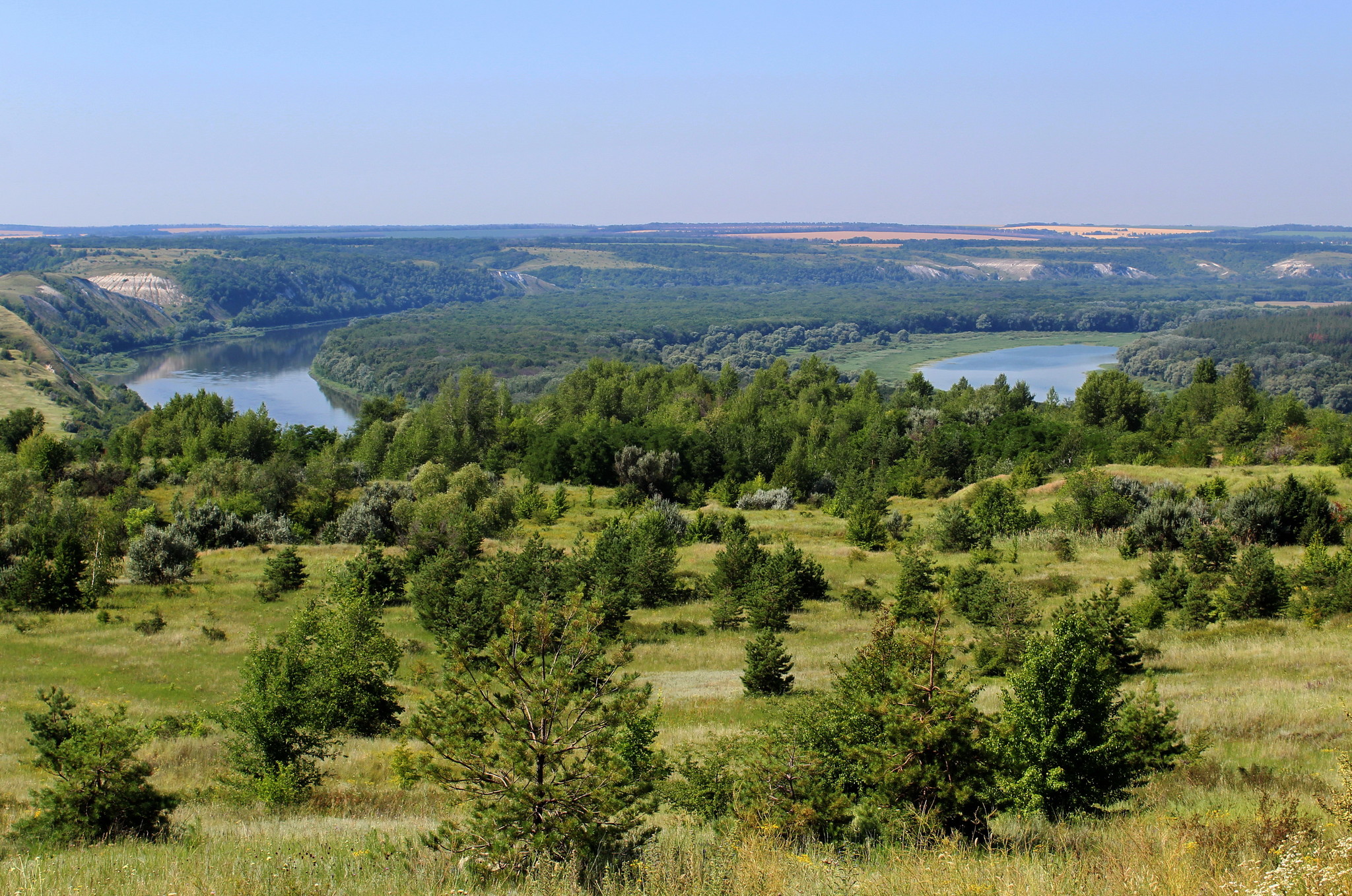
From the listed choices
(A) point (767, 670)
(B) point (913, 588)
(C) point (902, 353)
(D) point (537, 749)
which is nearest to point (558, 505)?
(B) point (913, 588)

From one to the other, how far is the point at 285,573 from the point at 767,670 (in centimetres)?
2461

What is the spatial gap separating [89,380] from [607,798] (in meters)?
157

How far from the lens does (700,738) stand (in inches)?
720

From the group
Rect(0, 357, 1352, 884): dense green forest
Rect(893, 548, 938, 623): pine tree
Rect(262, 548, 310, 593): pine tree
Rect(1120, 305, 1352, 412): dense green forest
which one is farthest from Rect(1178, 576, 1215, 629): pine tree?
Rect(1120, 305, 1352, 412): dense green forest

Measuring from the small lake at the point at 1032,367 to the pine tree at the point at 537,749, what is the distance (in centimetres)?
11995

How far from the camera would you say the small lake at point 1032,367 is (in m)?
136

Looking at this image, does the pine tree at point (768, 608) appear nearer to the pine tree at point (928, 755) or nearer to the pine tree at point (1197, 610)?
the pine tree at point (1197, 610)

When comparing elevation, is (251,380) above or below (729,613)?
below

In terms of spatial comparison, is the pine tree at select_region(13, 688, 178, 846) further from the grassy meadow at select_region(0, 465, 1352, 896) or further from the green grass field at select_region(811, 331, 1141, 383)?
the green grass field at select_region(811, 331, 1141, 383)

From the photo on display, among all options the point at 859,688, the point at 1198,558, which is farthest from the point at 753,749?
the point at 1198,558

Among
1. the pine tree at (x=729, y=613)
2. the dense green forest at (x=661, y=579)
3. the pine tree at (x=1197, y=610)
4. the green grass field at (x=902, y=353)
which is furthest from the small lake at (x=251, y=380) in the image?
the pine tree at (x=1197, y=610)

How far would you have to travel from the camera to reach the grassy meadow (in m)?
7.79

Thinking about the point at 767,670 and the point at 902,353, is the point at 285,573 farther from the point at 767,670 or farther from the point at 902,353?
the point at 902,353

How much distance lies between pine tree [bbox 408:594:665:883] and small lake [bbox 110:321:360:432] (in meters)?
107
